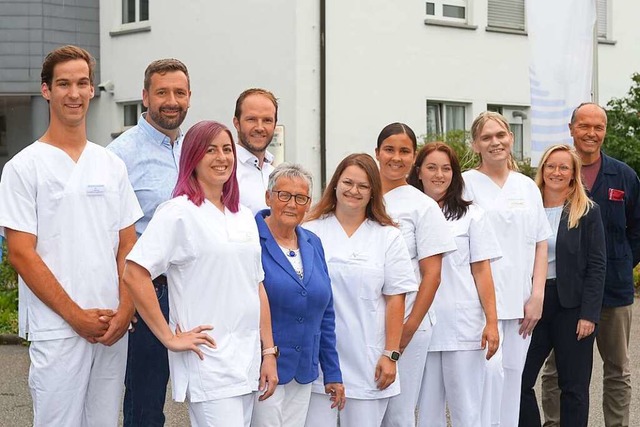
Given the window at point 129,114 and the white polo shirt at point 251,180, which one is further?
the window at point 129,114

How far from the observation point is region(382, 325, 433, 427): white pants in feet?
20.0

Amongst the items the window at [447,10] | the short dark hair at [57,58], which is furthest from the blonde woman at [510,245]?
the window at [447,10]

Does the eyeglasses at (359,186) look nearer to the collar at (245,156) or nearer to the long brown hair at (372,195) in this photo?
the long brown hair at (372,195)

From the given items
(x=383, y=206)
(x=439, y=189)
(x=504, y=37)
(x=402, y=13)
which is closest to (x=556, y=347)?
(x=439, y=189)

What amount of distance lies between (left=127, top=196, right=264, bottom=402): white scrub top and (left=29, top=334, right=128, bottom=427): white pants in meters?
0.42

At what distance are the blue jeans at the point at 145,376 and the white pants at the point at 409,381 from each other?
1277 mm

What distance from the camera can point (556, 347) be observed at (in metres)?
7.11

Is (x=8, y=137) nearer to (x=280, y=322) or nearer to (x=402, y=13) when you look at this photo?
(x=402, y=13)

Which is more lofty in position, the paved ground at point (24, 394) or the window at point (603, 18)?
the window at point (603, 18)

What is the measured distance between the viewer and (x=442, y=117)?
72.0 feet

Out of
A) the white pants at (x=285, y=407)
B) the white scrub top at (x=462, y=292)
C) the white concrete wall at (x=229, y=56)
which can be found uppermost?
the white concrete wall at (x=229, y=56)

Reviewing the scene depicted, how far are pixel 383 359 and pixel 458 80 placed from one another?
16580 mm

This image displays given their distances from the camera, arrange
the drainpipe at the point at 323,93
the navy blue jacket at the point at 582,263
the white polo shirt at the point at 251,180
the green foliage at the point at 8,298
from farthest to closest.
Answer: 1. the drainpipe at the point at 323,93
2. the green foliage at the point at 8,298
3. the navy blue jacket at the point at 582,263
4. the white polo shirt at the point at 251,180

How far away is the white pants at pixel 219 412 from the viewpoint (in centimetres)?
489
